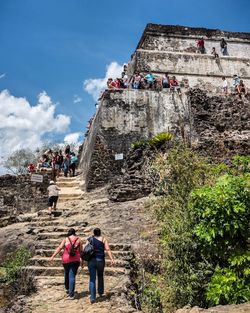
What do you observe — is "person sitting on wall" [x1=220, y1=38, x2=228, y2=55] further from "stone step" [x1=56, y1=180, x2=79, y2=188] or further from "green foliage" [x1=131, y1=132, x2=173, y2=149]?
"stone step" [x1=56, y1=180, x2=79, y2=188]

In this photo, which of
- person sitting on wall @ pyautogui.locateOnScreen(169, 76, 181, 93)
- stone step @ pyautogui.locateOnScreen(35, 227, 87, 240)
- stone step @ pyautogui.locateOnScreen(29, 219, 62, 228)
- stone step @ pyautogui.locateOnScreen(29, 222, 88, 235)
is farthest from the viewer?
person sitting on wall @ pyautogui.locateOnScreen(169, 76, 181, 93)

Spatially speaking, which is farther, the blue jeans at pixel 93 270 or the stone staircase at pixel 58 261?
the stone staircase at pixel 58 261

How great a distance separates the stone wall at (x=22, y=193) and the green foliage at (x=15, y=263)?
5.46 m

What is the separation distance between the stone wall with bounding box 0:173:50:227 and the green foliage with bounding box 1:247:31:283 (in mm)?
5456

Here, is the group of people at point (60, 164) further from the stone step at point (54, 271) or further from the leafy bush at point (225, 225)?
the leafy bush at point (225, 225)

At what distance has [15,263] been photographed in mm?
8727

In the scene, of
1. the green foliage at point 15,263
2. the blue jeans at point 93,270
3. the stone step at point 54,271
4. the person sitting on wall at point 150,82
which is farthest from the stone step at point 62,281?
the person sitting on wall at point 150,82

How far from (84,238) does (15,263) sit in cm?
166

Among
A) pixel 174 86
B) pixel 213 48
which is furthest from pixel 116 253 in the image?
pixel 213 48

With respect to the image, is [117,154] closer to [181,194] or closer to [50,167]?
[50,167]

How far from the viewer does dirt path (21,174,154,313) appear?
660cm

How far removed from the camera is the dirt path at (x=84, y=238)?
660 centimetres

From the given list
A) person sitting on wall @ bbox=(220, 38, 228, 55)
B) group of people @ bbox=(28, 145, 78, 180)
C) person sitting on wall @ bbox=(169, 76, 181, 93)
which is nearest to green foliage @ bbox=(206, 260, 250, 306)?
group of people @ bbox=(28, 145, 78, 180)

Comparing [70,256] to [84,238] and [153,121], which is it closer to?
[84,238]
